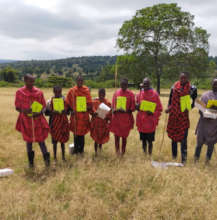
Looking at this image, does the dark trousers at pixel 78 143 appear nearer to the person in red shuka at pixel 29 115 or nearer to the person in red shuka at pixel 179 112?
the person in red shuka at pixel 29 115

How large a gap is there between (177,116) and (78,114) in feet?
7.25

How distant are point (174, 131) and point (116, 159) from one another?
4.68 feet

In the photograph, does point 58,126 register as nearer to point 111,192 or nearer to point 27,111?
point 27,111

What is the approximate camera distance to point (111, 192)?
317 centimetres

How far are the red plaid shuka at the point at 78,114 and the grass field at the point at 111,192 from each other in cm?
77

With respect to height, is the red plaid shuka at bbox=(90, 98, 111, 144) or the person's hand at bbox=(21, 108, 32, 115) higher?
the person's hand at bbox=(21, 108, 32, 115)

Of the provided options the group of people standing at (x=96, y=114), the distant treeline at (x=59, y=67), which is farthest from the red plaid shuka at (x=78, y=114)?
the distant treeline at (x=59, y=67)

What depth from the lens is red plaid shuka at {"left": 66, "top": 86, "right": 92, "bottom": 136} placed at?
Answer: 4.54 meters

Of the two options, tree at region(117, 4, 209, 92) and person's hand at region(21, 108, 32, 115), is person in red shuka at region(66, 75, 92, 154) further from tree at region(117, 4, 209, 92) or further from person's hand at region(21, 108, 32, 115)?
tree at region(117, 4, 209, 92)

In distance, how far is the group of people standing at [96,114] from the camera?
409 centimetres

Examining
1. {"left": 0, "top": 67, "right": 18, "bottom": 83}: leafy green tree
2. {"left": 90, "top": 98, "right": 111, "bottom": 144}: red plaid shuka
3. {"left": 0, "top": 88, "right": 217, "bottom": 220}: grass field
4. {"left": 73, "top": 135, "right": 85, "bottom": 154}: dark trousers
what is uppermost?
{"left": 0, "top": 67, "right": 18, "bottom": 83}: leafy green tree

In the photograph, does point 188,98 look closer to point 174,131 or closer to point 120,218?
point 174,131

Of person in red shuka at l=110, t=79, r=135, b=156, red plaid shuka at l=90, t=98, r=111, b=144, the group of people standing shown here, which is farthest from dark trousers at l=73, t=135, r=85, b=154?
person in red shuka at l=110, t=79, r=135, b=156

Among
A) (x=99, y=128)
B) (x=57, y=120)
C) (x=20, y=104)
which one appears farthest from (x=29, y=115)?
(x=99, y=128)
